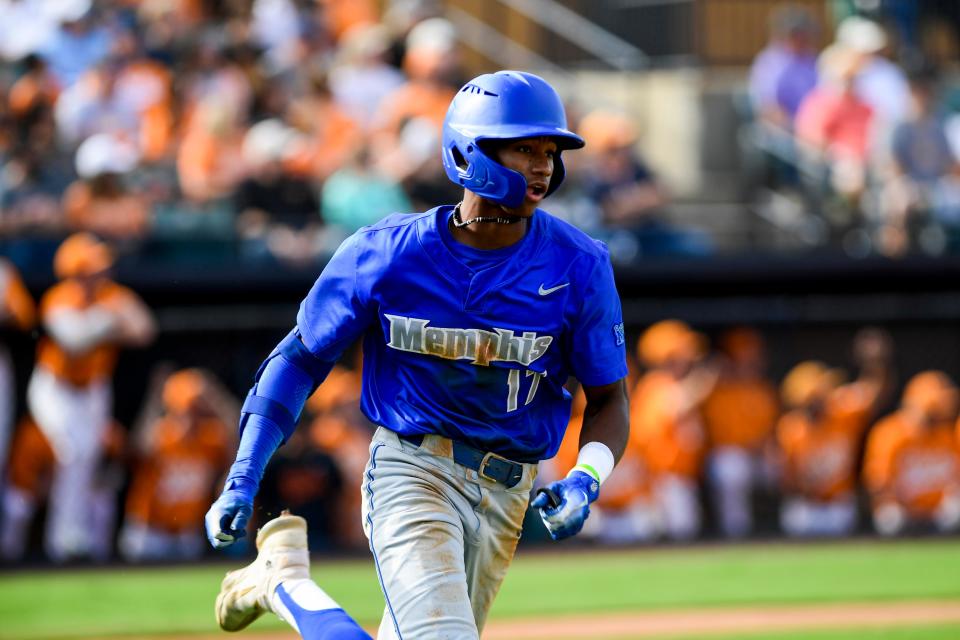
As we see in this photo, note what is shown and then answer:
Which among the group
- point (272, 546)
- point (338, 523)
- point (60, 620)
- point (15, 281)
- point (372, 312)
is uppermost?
point (372, 312)

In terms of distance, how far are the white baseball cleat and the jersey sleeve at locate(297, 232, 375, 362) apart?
2.15 feet

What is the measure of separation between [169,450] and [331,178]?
2339 millimetres

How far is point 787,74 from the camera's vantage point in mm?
14102

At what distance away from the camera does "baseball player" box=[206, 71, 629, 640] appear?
4.35 metres

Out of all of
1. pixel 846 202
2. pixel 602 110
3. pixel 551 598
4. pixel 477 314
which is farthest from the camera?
pixel 602 110

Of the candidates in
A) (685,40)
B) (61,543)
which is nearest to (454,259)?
(61,543)

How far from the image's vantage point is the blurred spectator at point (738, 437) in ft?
39.8

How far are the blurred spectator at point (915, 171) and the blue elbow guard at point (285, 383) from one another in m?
8.60

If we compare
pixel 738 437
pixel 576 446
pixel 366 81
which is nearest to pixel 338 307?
pixel 576 446

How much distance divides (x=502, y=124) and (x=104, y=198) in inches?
277

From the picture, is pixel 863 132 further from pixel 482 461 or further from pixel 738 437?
pixel 482 461

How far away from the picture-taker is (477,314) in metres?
4.39

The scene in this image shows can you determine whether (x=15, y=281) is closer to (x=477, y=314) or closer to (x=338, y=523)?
(x=338, y=523)

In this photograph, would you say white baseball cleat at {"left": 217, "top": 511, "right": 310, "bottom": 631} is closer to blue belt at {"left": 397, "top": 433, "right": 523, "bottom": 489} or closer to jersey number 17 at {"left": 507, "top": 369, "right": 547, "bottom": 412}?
blue belt at {"left": 397, "top": 433, "right": 523, "bottom": 489}
